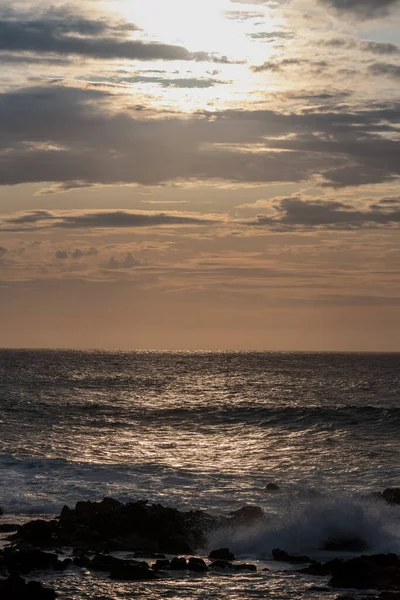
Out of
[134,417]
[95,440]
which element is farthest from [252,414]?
[95,440]

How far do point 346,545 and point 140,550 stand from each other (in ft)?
23.1

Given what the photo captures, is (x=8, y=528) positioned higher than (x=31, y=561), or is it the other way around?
(x=31, y=561)

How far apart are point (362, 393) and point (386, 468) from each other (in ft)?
166

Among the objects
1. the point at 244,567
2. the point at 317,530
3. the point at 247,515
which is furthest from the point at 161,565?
the point at 317,530

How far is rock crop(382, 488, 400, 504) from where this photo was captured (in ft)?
112

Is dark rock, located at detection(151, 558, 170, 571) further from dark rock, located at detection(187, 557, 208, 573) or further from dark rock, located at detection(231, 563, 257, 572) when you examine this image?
dark rock, located at detection(231, 563, 257, 572)

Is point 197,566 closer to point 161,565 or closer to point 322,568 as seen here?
point 161,565

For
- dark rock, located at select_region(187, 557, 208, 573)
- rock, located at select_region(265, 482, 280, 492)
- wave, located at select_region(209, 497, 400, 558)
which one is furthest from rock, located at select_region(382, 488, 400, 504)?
dark rock, located at select_region(187, 557, 208, 573)

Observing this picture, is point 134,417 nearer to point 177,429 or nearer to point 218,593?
point 177,429

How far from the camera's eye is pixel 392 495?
34906 millimetres

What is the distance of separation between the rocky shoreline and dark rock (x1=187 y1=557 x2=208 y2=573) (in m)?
0.03

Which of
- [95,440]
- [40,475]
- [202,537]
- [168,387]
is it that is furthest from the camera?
[168,387]

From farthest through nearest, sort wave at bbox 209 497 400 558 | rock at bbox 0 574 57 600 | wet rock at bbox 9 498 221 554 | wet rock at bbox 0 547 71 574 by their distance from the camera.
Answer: wave at bbox 209 497 400 558
wet rock at bbox 9 498 221 554
wet rock at bbox 0 547 71 574
rock at bbox 0 574 57 600

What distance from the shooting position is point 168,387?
11081cm
